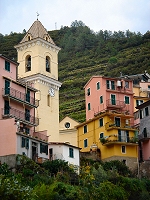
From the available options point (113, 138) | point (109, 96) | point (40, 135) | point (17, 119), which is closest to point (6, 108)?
point (17, 119)

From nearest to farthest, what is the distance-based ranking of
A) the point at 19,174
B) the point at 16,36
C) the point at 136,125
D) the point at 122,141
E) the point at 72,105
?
the point at 19,174
the point at 122,141
the point at 136,125
the point at 72,105
the point at 16,36

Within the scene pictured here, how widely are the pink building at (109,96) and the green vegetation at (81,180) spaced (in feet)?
35.0

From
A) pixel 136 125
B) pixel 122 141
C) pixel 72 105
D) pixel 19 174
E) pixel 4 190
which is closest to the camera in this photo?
pixel 4 190

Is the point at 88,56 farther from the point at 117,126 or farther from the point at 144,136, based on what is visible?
the point at 117,126

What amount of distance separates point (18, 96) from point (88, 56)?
116980 millimetres

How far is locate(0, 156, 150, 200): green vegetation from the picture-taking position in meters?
47.8

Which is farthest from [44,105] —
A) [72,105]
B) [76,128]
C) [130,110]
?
[72,105]

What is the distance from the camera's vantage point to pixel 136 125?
70750mm

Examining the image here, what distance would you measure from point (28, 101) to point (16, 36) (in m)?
134

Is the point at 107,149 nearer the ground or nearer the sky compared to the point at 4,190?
nearer the sky

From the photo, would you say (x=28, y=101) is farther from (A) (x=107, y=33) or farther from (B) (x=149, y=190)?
(A) (x=107, y=33)

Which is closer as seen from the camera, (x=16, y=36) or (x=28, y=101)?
(x=28, y=101)

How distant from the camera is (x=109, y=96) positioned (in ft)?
233

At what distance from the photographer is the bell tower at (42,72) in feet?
223
